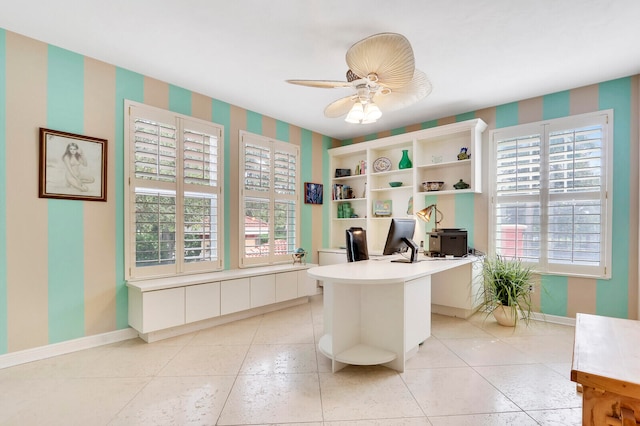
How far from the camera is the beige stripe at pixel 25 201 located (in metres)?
2.42

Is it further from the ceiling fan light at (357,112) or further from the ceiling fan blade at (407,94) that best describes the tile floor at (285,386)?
the ceiling fan blade at (407,94)

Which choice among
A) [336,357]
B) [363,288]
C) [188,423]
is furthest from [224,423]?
[363,288]

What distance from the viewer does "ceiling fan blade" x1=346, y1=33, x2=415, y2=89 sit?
1.75 metres

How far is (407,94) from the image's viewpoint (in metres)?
2.40

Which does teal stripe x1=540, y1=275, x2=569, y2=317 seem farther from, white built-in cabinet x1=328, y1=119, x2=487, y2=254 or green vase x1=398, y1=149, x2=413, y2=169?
green vase x1=398, y1=149, x2=413, y2=169

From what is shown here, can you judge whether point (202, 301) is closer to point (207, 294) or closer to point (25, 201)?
point (207, 294)

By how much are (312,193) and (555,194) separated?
10.5 feet

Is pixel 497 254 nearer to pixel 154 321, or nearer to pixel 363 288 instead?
pixel 363 288

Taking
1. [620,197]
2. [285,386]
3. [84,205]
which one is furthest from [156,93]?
[620,197]

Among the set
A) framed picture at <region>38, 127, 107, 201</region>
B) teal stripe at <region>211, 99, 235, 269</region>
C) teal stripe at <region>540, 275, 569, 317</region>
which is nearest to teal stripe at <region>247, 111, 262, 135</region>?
teal stripe at <region>211, 99, 235, 269</region>

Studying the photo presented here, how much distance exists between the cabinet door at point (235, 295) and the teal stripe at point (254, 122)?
6.60 feet

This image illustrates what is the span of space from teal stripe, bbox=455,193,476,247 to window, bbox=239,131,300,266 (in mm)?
2333

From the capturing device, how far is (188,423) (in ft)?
5.68

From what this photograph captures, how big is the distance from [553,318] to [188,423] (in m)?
3.89
